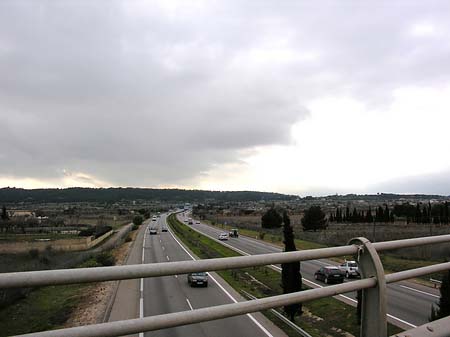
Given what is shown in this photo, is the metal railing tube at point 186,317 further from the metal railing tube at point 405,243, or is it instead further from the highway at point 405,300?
the highway at point 405,300

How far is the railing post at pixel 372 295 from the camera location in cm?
248

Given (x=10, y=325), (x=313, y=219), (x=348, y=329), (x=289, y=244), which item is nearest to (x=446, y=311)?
(x=348, y=329)

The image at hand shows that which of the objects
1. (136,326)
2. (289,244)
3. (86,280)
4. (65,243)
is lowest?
(65,243)

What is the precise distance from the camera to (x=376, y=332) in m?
2.49

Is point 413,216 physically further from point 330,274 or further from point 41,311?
point 41,311

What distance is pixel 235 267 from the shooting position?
6.77ft

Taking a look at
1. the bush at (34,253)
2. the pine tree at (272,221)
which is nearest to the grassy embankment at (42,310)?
the bush at (34,253)

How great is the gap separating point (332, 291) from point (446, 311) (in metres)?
5.01

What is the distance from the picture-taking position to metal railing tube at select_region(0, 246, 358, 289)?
160cm

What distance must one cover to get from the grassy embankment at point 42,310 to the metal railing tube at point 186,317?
4.57 meters

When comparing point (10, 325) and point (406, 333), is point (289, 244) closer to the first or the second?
point (10, 325)

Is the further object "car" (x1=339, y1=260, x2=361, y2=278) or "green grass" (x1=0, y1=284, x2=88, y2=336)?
"green grass" (x1=0, y1=284, x2=88, y2=336)

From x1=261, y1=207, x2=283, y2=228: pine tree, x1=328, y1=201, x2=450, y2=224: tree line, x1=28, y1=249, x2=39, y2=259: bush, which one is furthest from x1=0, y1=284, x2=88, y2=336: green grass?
x1=261, y1=207, x2=283, y2=228: pine tree

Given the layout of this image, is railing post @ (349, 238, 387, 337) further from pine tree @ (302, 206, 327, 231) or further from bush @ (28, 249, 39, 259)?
pine tree @ (302, 206, 327, 231)
